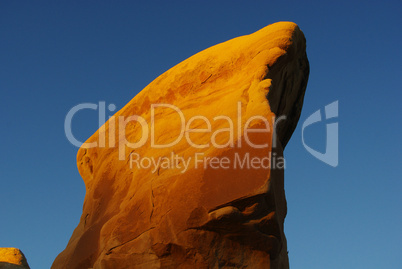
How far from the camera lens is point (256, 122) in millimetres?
6945

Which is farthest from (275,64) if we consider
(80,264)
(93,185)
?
(80,264)

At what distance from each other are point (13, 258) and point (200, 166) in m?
10.2

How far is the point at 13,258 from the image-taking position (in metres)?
14.9

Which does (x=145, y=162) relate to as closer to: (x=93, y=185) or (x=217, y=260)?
(x=93, y=185)

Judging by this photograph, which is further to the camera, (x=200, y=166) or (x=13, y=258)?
(x=13, y=258)

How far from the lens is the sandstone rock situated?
A: 560 inches

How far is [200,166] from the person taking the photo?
22.4ft

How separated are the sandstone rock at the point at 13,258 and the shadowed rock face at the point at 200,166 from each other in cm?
606

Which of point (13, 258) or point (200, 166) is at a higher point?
point (200, 166)

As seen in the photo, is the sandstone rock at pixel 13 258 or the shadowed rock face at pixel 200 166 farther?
the sandstone rock at pixel 13 258

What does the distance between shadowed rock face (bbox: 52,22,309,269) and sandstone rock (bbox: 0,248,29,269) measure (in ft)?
19.9

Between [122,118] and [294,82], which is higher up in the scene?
[294,82]

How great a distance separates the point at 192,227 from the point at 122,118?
340cm

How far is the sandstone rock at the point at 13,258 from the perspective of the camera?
14230mm
